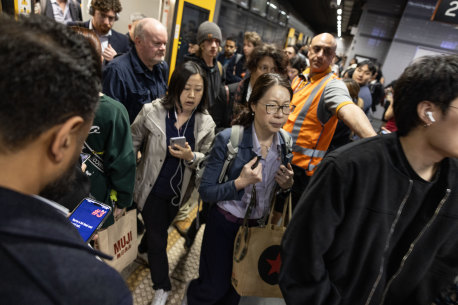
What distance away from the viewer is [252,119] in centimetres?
185

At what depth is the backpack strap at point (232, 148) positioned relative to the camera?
1.69 m

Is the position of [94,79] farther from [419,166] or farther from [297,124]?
[297,124]

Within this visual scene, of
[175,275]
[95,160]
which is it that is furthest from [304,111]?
[175,275]

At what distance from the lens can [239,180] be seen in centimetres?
160

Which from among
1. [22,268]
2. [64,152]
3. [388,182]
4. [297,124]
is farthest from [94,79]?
[297,124]

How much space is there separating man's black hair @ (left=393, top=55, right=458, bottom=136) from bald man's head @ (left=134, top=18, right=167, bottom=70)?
203 cm

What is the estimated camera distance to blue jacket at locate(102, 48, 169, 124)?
2.31 meters

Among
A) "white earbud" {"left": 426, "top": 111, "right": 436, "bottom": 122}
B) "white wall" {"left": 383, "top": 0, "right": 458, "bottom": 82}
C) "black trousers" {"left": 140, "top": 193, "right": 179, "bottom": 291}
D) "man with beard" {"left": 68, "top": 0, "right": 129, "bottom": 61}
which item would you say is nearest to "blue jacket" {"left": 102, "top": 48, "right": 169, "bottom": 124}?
"man with beard" {"left": 68, "top": 0, "right": 129, "bottom": 61}

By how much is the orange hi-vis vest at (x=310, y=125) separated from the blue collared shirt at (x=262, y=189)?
435mm

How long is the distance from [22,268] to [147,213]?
1.67 meters

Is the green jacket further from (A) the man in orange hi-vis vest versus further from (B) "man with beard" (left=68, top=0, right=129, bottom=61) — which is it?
(B) "man with beard" (left=68, top=0, right=129, bottom=61)

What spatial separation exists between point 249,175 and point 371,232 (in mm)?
697

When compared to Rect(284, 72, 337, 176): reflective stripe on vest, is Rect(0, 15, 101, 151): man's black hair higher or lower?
higher

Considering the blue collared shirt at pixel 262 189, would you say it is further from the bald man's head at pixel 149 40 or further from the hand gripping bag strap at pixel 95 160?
the bald man's head at pixel 149 40
